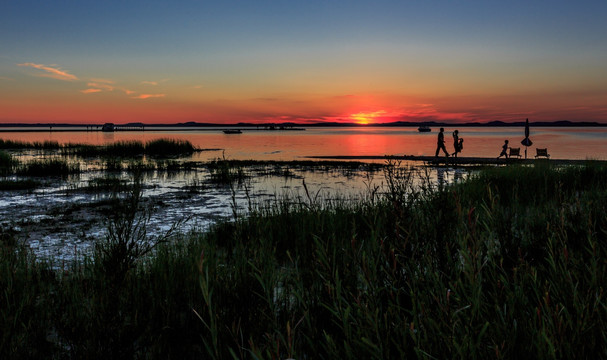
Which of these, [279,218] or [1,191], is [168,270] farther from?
[1,191]

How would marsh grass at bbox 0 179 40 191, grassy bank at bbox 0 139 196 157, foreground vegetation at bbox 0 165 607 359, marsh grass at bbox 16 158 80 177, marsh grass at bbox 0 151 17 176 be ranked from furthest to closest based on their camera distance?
grassy bank at bbox 0 139 196 157, marsh grass at bbox 16 158 80 177, marsh grass at bbox 0 151 17 176, marsh grass at bbox 0 179 40 191, foreground vegetation at bbox 0 165 607 359

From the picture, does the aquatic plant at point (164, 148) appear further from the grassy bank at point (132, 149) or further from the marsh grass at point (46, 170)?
the marsh grass at point (46, 170)

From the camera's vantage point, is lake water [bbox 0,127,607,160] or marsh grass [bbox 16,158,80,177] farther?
lake water [bbox 0,127,607,160]

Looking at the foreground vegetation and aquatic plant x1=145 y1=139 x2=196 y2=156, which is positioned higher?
aquatic plant x1=145 y1=139 x2=196 y2=156

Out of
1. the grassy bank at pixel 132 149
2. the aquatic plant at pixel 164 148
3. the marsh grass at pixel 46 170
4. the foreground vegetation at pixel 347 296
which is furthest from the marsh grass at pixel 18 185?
the aquatic plant at pixel 164 148

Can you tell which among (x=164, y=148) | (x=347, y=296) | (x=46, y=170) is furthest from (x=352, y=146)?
(x=347, y=296)

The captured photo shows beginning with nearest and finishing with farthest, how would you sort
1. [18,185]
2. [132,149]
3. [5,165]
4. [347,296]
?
1. [347,296]
2. [18,185]
3. [5,165]
4. [132,149]

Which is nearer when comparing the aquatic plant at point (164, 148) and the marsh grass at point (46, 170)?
the marsh grass at point (46, 170)

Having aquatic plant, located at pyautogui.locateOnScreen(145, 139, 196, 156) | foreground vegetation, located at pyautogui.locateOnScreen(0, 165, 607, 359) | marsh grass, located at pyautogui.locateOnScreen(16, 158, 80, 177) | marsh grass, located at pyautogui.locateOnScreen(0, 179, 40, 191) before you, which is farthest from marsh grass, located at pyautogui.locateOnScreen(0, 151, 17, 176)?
foreground vegetation, located at pyautogui.locateOnScreen(0, 165, 607, 359)

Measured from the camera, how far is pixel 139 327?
3.52m

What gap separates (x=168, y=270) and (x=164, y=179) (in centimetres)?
1706

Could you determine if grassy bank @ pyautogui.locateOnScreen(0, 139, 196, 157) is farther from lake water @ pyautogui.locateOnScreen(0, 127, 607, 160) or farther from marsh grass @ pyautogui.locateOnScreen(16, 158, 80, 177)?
marsh grass @ pyautogui.locateOnScreen(16, 158, 80, 177)

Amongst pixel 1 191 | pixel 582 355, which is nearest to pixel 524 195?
pixel 582 355

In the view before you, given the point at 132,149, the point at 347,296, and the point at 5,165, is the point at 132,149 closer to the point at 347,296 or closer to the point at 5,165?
the point at 5,165
